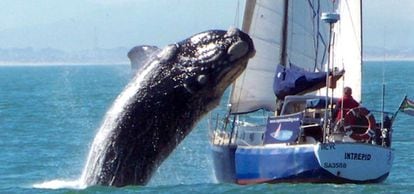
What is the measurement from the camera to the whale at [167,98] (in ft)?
59.9

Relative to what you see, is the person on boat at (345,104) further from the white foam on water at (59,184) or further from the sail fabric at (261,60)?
the sail fabric at (261,60)

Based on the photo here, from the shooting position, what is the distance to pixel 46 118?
173ft

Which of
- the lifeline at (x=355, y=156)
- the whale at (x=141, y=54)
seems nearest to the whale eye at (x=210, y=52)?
the whale at (x=141, y=54)

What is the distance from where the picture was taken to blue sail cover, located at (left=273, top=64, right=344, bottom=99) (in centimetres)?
2673

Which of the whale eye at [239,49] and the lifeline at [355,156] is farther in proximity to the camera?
the lifeline at [355,156]

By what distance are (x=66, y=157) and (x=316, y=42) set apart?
6.63 metres

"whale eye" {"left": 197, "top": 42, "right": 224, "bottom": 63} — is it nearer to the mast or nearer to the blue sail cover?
the blue sail cover

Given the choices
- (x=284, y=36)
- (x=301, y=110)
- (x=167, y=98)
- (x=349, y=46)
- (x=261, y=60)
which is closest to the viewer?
(x=167, y=98)

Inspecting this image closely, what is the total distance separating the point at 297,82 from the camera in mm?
26844

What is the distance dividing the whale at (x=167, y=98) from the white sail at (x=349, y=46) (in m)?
11.4

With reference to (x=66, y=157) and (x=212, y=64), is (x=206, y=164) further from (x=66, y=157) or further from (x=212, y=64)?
(x=212, y=64)

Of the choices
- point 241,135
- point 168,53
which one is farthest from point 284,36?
point 168,53

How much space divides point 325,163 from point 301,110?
2693mm

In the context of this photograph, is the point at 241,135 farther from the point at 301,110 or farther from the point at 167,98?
the point at 167,98
